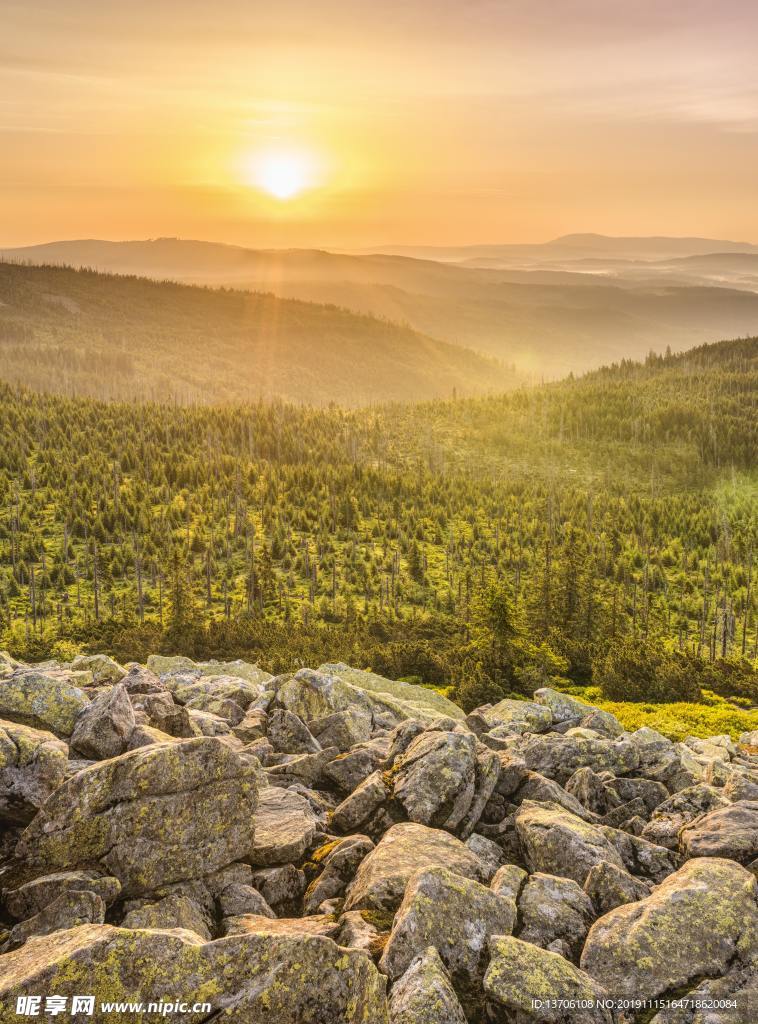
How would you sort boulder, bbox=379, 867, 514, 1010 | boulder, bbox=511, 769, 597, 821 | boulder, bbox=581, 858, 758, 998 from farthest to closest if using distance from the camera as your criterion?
boulder, bbox=511, 769, 597, 821 < boulder, bbox=581, 858, 758, 998 < boulder, bbox=379, 867, 514, 1010

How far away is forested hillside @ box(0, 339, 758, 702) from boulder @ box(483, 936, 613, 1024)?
40.3 m

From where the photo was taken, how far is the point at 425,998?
1107cm

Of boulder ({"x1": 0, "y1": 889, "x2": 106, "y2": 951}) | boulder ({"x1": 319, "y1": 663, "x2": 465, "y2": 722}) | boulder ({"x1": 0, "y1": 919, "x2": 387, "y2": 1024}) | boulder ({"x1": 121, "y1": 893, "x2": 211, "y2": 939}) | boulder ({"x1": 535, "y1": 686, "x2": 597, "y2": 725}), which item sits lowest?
boulder ({"x1": 319, "y1": 663, "x2": 465, "y2": 722})

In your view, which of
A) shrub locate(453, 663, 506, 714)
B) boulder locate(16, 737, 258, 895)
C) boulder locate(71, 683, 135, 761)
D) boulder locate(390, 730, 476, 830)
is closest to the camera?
boulder locate(16, 737, 258, 895)

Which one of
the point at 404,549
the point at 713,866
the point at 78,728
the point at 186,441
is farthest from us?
the point at 186,441

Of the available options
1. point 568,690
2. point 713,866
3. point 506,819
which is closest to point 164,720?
point 506,819

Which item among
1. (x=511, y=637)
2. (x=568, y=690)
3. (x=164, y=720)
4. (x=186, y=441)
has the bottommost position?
(x=568, y=690)

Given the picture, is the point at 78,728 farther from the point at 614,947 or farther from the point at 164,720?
the point at 614,947

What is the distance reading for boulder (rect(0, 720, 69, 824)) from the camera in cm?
1434

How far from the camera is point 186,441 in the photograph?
166m

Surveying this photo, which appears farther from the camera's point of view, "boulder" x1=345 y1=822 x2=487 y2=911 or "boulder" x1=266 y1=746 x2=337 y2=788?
"boulder" x1=266 y1=746 x2=337 y2=788

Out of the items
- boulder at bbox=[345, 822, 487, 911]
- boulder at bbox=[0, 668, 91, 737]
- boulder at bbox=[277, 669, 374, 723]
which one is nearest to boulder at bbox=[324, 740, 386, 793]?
boulder at bbox=[345, 822, 487, 911]

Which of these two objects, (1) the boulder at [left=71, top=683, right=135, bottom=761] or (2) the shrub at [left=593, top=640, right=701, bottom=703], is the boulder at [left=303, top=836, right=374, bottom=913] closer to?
(1) the boulder at [left=71, top=683, right=135, bottom=761]

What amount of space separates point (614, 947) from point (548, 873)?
2.78 meters
